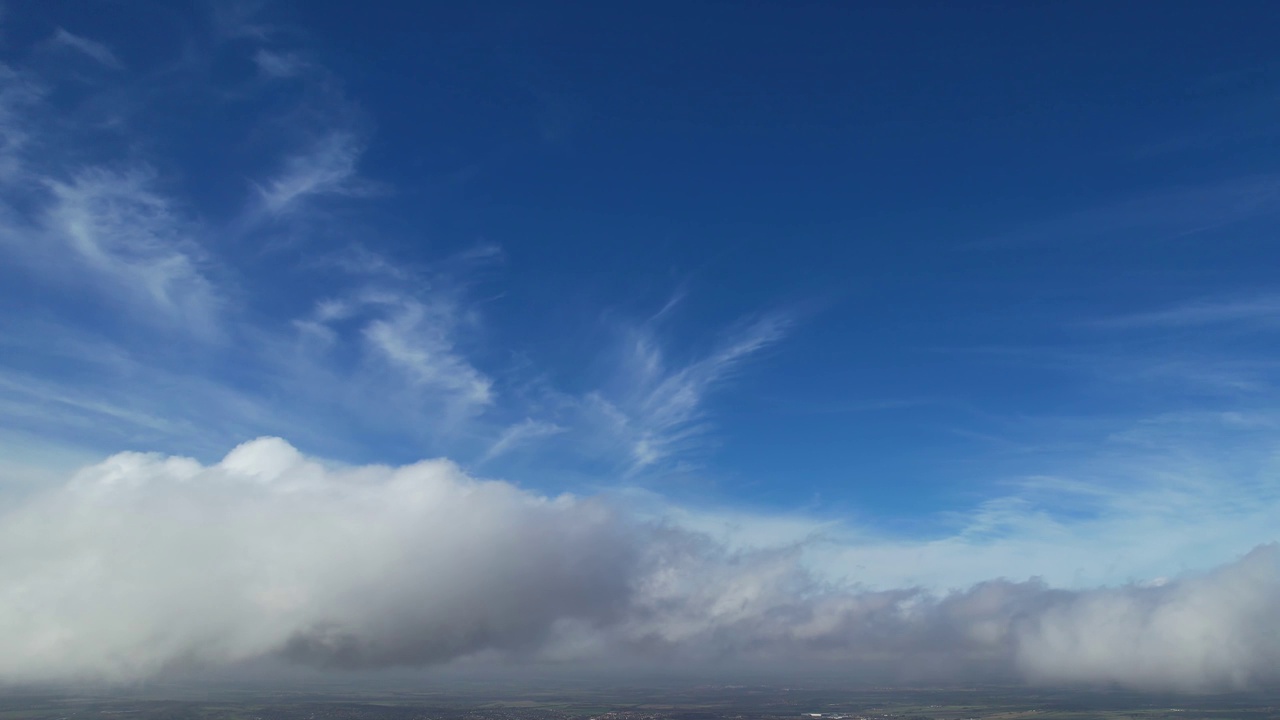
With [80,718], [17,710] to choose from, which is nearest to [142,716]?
[80,718]

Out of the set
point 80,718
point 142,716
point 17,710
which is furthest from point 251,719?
point 17,710

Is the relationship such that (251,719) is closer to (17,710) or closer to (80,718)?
(80,718)

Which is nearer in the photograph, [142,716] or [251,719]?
[142,716]

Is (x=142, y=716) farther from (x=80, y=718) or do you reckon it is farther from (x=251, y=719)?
(x=251, y=719)

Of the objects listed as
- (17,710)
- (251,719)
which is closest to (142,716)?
(251,719)

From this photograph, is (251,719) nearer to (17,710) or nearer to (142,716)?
(142,716)

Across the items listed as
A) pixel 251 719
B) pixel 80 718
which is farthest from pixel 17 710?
pixel 251 719

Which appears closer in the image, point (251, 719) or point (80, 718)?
point (80, 718)
